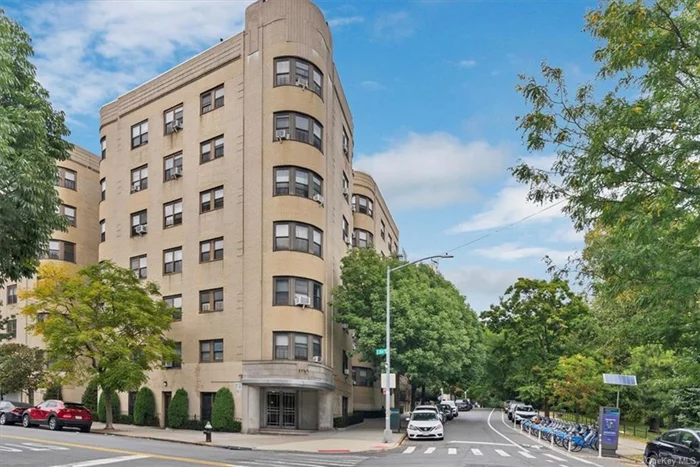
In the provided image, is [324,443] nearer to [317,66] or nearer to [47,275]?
[47,275]

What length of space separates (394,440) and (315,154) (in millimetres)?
16068

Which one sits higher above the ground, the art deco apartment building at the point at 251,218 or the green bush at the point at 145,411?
the art deco apartment building at the point at 251,218

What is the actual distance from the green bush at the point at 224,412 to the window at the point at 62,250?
22.4 meters

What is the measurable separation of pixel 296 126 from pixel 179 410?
1707 cm

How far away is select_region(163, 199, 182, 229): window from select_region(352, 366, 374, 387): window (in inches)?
694

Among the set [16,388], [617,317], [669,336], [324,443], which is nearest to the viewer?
[669,336]

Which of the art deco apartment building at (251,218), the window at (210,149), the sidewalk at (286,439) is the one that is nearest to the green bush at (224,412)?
the art deco apartment building at (251,218)

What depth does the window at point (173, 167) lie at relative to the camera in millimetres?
41031

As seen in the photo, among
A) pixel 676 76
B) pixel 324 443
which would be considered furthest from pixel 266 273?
pixel 676 76

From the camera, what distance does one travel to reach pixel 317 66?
1517 inches

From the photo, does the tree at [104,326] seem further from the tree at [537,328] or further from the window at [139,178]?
the tree at [537,328]

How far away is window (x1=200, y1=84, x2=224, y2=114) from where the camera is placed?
39469 mm

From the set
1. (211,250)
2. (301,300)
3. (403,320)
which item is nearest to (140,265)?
(211,250)

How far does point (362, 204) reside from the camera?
57.4 metres
